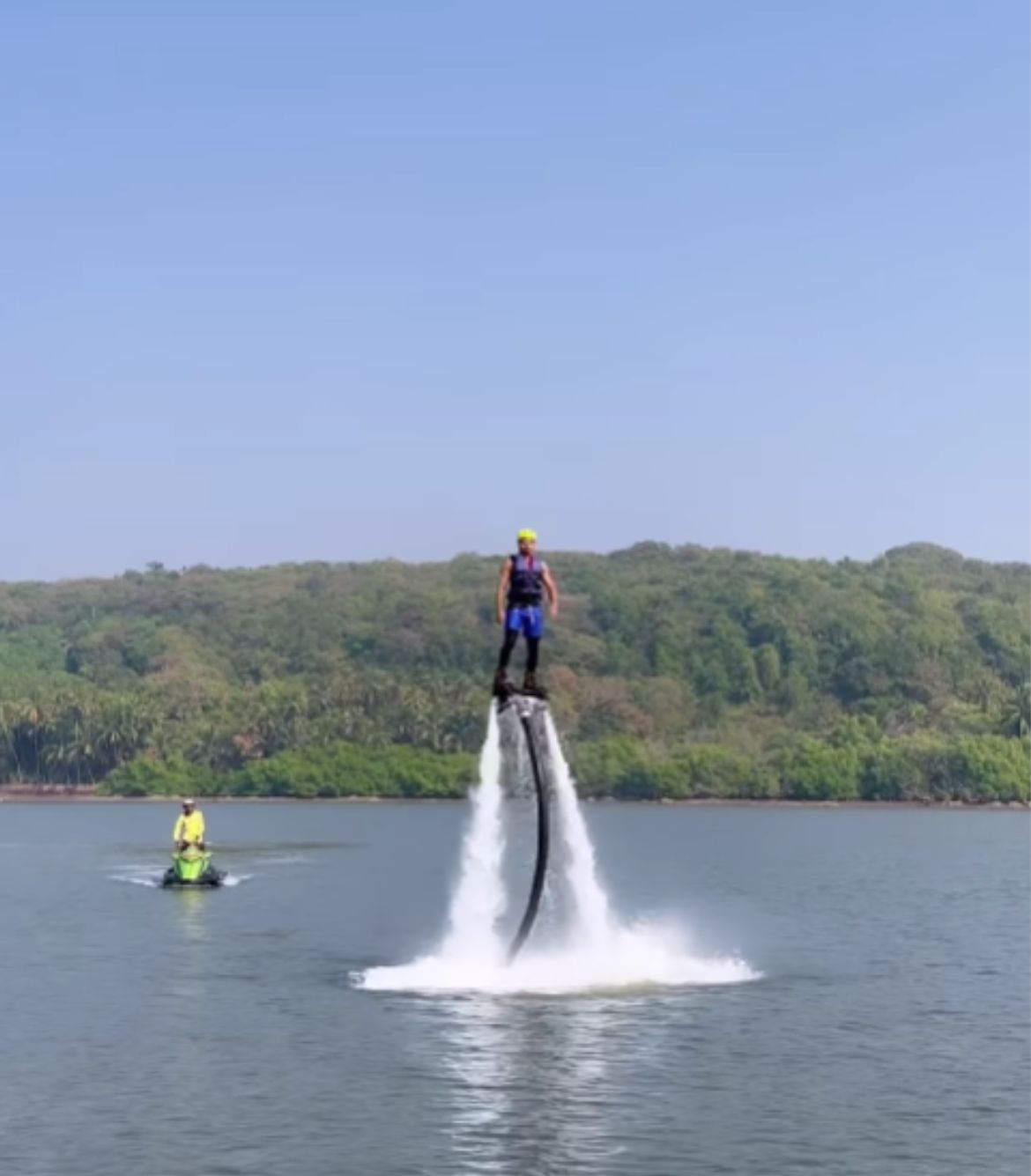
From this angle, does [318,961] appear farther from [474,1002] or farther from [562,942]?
[474,1002]

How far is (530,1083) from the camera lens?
41844 millimetres

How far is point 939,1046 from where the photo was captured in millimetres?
48125

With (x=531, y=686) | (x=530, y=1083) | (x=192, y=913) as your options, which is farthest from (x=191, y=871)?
(x=531, y=686)

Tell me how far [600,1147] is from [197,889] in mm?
55440

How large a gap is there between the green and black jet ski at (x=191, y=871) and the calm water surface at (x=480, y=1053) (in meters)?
0.92

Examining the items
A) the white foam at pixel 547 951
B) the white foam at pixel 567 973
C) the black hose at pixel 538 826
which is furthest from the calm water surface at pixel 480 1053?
the black hose at pixel 538 826

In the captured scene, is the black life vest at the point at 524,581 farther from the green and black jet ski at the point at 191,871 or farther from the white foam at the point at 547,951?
the green and black jet ski at the point at 191,871

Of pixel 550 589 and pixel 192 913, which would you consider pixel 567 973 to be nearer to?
pixel 550 589

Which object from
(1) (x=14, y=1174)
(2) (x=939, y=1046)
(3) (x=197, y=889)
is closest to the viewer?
(1) (x=14, y=1174)

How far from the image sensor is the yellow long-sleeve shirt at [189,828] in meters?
83.8

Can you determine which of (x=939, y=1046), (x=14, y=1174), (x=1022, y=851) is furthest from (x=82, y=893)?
(x=1022, y=851)

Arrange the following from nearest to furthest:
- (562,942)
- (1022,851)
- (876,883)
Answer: (562,942) → (876,883) → (1022,851)

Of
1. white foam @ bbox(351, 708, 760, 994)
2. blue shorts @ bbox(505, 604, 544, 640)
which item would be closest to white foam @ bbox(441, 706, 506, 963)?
white foam @ bbox(351, 708, 760, 994)

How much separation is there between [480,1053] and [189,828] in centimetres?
4221
